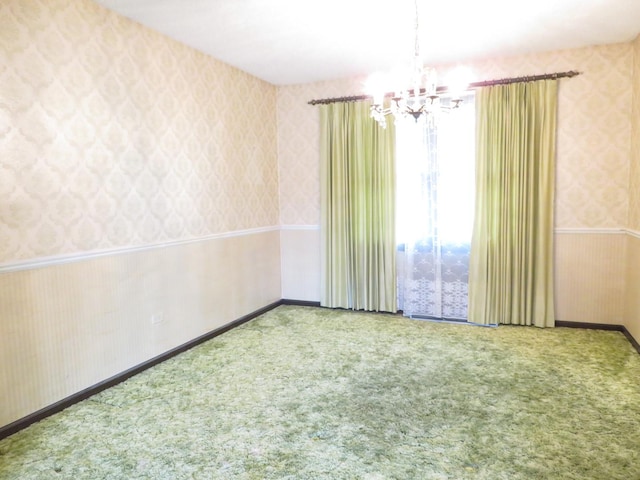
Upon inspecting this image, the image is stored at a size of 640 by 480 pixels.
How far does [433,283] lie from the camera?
4.95 m

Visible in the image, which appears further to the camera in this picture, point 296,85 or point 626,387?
point 296,85

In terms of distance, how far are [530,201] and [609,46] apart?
1593 mm

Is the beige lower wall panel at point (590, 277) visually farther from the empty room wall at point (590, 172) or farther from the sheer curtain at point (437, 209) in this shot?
the sheer curtain at point (437, 209)

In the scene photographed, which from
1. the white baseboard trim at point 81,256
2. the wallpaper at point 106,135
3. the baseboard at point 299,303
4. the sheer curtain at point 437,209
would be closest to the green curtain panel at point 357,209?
the sheer curtain at point 437,209

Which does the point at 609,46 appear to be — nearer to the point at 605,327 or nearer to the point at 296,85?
the point at 605,327

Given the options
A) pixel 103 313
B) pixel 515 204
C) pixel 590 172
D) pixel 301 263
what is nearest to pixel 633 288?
pixel 590 172

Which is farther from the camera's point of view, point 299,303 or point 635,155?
point 299,303

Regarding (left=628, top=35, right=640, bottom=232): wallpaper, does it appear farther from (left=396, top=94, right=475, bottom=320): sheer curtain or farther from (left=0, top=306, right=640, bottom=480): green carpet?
(left=396, top=94, right=475, bottom=320): sheer curtain

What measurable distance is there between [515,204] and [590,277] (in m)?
1.03

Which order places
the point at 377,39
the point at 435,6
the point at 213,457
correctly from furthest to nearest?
the point at 377,39 → the point at 435,6 → the point at 213,457

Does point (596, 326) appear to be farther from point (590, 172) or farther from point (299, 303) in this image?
point (299, 303)

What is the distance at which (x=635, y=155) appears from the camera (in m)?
4.10

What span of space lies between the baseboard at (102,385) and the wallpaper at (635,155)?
398 centimetres

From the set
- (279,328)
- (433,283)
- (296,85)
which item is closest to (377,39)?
(296,85)
